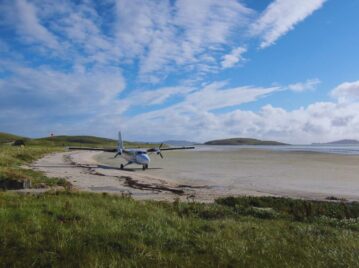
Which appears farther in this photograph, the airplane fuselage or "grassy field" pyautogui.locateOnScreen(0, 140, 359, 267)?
the airplane fuselage

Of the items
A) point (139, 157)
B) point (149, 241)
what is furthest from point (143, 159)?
point (149, 241)

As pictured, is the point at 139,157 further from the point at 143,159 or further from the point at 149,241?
the point at 149,241

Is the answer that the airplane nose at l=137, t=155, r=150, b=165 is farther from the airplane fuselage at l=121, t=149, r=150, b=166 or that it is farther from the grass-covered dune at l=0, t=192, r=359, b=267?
the grass-covered dune at l=0, t=192, r=359, b=267

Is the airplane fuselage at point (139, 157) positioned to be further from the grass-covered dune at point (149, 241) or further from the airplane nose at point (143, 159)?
the grass-covered dune at point (149, 241)

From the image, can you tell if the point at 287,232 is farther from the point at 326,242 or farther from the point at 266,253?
the point at 266,253

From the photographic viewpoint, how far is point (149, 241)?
7.75 m

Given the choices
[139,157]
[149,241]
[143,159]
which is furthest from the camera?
[139,157]

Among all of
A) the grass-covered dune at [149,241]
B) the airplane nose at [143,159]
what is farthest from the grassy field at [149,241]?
the airplane nose at [143,159]

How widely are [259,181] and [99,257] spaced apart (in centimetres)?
2555

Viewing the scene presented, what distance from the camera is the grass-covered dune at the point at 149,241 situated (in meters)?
6.30

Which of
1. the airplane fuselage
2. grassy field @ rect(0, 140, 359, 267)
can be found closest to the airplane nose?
the airplane fuselage

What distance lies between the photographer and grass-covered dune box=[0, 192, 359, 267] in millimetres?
6305

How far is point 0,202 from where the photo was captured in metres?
11.8

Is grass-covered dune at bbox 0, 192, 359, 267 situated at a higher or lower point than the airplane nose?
lower
